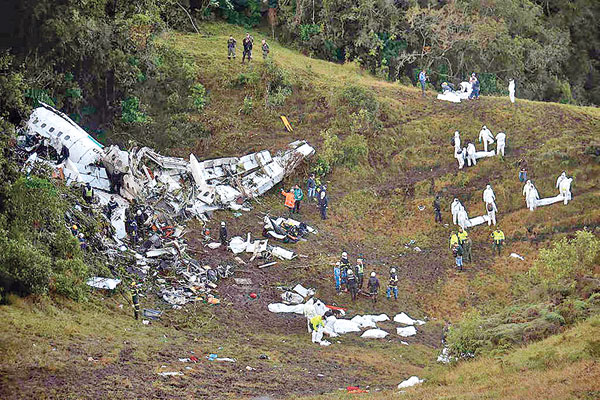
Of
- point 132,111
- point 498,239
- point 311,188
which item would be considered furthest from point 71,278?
point 498,239

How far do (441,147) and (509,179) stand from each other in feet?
13.7

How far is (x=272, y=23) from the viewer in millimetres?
50031

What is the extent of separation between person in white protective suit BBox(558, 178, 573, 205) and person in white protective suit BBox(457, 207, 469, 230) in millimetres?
3871

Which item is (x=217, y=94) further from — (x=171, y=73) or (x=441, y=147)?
(x=441, y=147)

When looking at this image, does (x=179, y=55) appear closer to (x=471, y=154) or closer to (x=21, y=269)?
(x=471, y=154)

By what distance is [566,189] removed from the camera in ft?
112

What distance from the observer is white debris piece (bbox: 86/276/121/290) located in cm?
2610

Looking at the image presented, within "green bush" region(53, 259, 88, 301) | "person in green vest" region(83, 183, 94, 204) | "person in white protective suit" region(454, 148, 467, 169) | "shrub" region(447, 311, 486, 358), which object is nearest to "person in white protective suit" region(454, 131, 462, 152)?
"person in white protective suit" region(454, 148, 467, 169)

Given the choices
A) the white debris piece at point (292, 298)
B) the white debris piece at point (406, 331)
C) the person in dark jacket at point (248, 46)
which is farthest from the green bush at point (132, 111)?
the white debris piece at point (406, 331)

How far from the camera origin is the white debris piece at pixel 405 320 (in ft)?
94.2

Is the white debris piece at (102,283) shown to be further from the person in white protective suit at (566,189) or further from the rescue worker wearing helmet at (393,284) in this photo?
the person in white protective suit at (566,189)

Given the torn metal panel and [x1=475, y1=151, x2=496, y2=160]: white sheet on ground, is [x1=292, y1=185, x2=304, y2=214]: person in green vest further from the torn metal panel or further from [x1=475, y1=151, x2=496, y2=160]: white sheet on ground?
[x1=475, y1=151, x2=496, y2=160]: white sheet on ground

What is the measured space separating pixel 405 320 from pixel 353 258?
4882mm

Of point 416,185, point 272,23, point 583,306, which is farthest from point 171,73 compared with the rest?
point 583,306
